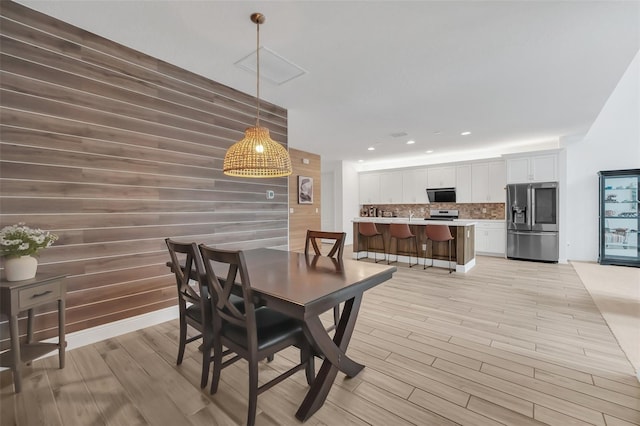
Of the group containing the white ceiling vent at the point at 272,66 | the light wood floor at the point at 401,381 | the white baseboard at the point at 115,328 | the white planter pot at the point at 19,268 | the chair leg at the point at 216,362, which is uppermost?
the white ceiling vent at the point at 272,66

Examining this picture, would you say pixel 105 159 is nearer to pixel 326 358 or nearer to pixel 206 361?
pixel 206 361

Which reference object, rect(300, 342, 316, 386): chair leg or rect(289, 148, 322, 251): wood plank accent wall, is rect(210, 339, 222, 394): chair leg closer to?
rect(300, 342, 316, 386): chair leg

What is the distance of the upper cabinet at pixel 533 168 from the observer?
5477 mm

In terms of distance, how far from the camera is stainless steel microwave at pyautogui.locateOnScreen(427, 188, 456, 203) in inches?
270

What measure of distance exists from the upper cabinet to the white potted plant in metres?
7.38

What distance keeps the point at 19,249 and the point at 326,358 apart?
2.10 metres

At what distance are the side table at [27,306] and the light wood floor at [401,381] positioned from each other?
0.17m

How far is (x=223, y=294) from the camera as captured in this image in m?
1.52

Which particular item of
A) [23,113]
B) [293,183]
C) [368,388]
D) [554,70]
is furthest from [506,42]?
[293,183]

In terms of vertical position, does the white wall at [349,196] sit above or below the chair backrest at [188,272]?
above

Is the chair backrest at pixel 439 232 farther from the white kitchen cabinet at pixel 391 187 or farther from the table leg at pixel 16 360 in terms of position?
the table leg at pixel 16 360

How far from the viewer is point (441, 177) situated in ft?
23.1

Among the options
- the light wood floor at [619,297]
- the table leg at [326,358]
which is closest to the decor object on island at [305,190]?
the table leg at [326,358]

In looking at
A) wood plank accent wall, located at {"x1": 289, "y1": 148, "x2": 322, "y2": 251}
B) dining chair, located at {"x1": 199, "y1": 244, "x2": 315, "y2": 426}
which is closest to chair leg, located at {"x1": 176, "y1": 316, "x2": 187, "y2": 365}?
dining chair, located at {"x1": 199, "y1": 244, "x2": 315, "y2": 426}
